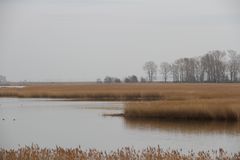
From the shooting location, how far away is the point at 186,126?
1630 centimetres

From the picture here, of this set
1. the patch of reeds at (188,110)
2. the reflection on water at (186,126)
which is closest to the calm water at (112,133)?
the reflection on water at (186,126)

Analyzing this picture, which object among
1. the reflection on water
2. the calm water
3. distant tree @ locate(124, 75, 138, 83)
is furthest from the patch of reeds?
distant tree @ locate(124, 75, 138, 83)

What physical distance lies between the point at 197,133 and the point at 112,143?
3125 mm

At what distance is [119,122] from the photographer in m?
18.1

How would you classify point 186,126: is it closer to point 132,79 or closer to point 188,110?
point 188,110

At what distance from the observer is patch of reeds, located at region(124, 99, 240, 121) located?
17516 millimetres

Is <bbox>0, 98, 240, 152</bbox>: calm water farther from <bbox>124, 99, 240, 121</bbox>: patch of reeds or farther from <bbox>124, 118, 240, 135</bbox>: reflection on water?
<bbox>124, 99, 240, 121</bbox>: patch of reeds

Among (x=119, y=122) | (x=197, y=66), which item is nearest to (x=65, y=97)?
(x=119, y=122)

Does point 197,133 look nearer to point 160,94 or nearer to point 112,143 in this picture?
point 112,143

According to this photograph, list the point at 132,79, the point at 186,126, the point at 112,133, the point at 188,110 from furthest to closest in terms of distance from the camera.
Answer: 1. the point at 132,79
2. the point at 188,110
3. the point at 186,126
4. the point at 112,133

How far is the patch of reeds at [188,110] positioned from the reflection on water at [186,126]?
2.15ft

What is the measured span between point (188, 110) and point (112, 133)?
430cm

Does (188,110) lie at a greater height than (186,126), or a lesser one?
greater

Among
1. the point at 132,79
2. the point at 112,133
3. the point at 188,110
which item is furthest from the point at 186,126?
the point at 132,79
